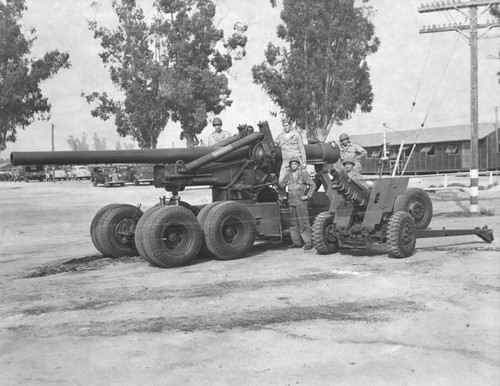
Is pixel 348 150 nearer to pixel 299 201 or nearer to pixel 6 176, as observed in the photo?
pixel 299 201

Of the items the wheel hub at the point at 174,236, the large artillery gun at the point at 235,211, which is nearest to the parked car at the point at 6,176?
the large artillery gun at the point at 235,211

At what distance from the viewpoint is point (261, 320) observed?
6047 mm

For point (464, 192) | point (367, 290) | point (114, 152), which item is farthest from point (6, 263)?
point (464, 192)

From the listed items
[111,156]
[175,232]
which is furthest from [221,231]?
[111,156]

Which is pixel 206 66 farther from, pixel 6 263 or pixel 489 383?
pixel 489 383

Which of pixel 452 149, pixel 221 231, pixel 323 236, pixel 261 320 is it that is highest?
pixel 452 149

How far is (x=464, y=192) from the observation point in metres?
25.6

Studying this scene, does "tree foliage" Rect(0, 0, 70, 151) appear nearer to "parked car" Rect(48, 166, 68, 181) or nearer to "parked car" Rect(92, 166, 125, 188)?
"parked car" Rect(92, 166, 125, 188)

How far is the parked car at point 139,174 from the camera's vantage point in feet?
139

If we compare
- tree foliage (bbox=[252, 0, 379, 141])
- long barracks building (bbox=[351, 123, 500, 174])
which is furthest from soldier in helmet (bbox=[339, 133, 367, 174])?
long barracks building (bbox=[351, 123, 500, 174])

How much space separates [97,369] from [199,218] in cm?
528

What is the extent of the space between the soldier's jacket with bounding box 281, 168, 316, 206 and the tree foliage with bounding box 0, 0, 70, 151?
29.9 meters

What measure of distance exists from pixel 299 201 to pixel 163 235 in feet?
8.63

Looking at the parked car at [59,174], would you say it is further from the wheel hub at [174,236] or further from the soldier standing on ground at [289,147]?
the wheel hub at [174,236]
